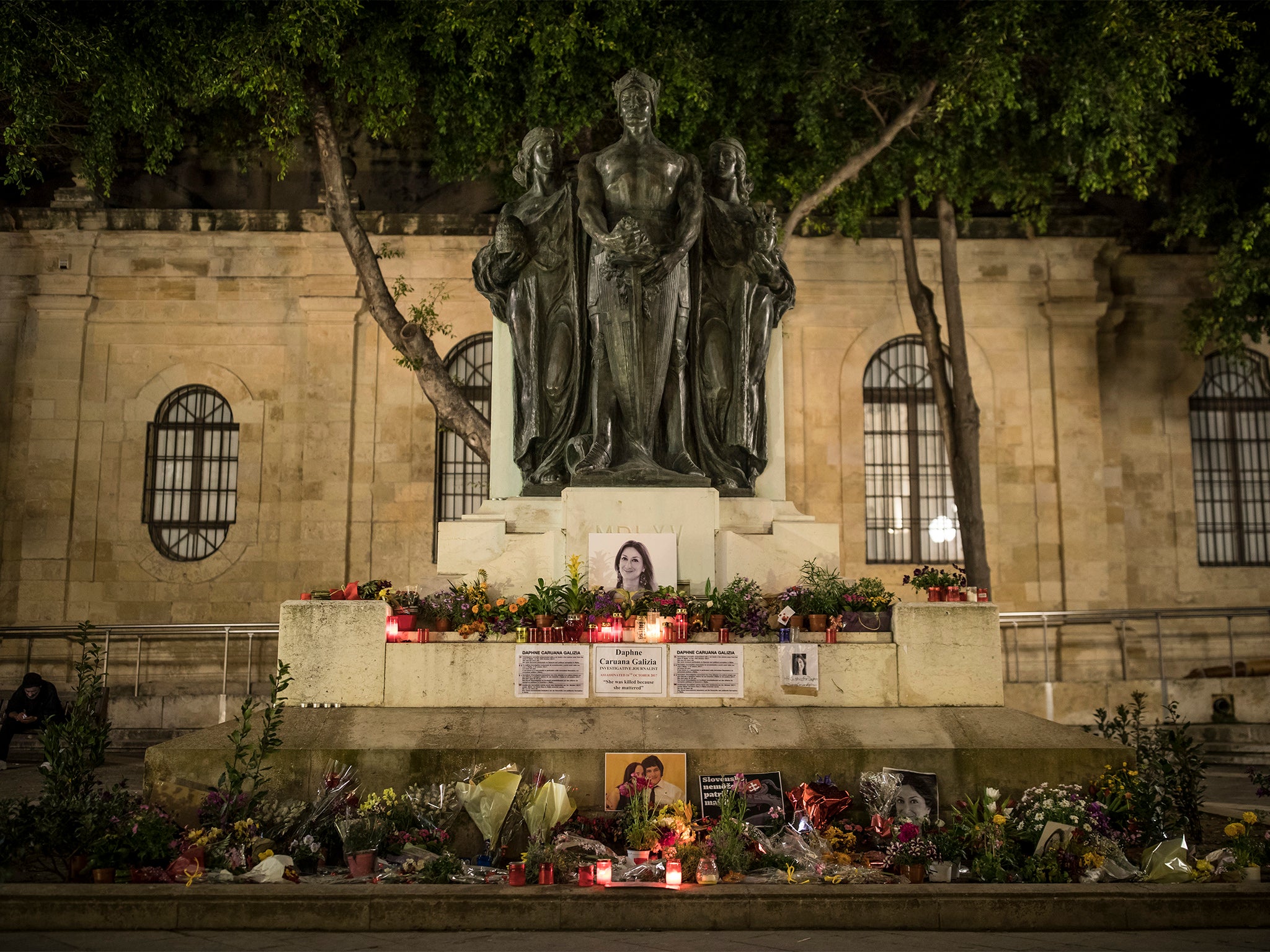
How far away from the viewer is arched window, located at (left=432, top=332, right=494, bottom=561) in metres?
18.8

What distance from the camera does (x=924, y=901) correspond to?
544 cm

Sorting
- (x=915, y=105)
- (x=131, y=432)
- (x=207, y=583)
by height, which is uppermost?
(x=915, y=105)

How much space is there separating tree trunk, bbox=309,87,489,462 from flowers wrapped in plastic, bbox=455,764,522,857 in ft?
24.5

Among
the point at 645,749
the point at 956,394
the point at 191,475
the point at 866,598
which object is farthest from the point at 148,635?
the point at 866,598

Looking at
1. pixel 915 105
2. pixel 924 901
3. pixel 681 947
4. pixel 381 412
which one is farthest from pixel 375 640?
pixel 381 412

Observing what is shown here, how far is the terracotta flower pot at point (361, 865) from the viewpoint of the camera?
6.00 m

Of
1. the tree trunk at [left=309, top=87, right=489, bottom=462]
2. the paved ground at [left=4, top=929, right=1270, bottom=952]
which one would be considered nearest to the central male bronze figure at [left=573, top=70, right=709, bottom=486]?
the paved ground at [left=4, top=929, right=1270, bottom=952]

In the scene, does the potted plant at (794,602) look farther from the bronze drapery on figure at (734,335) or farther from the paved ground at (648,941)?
the paved ground at (648,941)

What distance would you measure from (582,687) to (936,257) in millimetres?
13926

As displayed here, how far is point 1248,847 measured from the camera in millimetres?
6121

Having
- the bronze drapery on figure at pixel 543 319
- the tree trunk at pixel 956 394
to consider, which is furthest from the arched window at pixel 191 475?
the bronze drapery on figure at pixel 543 319

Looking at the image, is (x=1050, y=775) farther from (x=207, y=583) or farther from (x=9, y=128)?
(x=207, y=583)

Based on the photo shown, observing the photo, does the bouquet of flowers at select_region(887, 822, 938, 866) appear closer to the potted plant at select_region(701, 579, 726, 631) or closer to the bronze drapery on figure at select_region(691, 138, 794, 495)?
the potted plant at select_region(701, 579, 726, 631)

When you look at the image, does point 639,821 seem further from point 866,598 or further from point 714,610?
point 866,598
